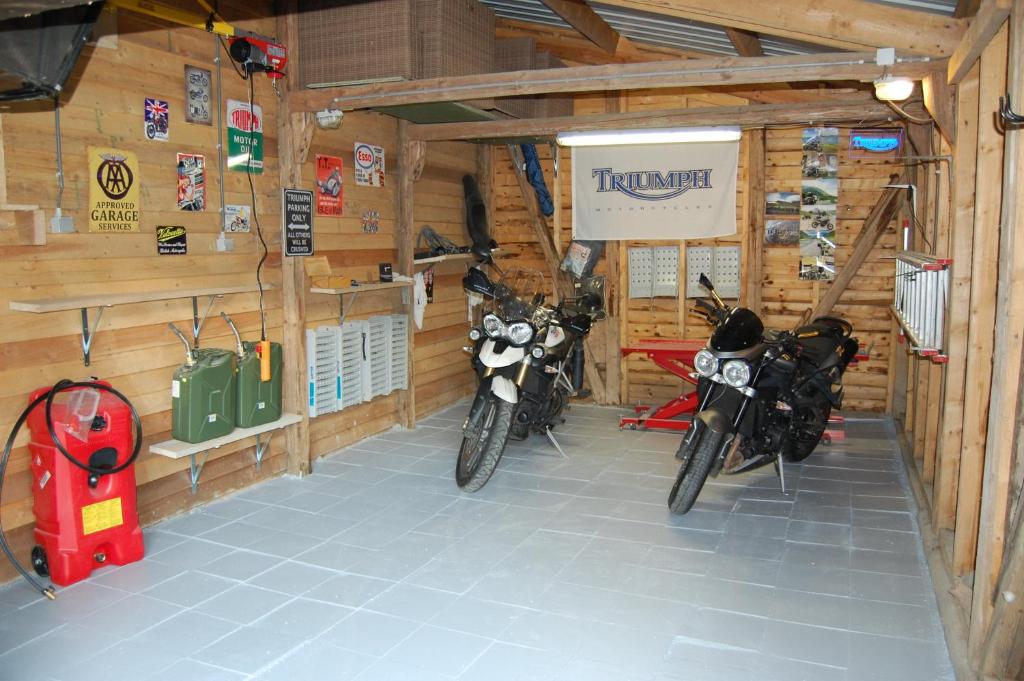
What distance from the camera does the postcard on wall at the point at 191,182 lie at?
4453 mm

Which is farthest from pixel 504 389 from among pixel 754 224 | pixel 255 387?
pixel 754 224

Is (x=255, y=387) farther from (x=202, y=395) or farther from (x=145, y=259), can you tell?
(x=145, y=259)

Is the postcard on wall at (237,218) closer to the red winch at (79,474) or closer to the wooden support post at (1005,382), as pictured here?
the red winch at (79,474)

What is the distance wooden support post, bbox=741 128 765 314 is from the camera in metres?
7.00

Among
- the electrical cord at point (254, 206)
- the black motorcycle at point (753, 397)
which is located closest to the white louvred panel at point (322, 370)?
the electrical cord at point (254, 206)

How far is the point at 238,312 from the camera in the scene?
4965 millimetres

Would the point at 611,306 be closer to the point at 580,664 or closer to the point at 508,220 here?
the point at 508,220

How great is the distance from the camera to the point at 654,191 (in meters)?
7.13

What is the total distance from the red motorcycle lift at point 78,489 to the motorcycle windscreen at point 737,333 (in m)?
3.21

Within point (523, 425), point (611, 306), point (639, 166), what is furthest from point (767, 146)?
point (523, 425)

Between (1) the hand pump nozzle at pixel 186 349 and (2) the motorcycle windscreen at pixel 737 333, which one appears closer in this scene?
(1) the hand pump nozzle at pixel 186 349

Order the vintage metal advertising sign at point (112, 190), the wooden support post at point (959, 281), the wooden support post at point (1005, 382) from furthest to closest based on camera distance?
the vintage metal advertising sign at point (112, 190) < the wooden support post at point (959, 281) < the wooden support post at point (1005, 382)

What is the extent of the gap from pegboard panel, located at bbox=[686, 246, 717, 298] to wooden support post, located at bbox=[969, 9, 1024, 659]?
4632mm

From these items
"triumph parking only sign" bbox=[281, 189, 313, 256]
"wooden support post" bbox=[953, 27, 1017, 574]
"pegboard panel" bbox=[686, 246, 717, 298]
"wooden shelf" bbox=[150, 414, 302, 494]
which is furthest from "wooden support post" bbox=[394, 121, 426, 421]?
"wooden support post" bbox=[953, 27, 1017, 574]
